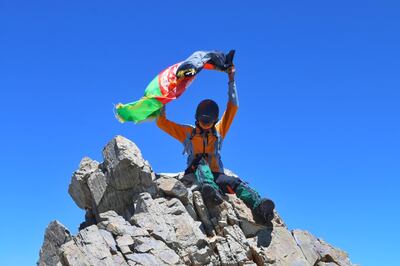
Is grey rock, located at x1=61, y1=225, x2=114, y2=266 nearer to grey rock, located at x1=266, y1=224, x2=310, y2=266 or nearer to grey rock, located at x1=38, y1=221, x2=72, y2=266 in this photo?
grey rock, located at x1=38, y1=221, x2=72, y2=266

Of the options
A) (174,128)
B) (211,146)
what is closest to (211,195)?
(211,146)

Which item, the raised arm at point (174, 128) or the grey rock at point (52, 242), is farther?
the raised arm at point (174, 128)

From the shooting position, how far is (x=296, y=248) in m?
16.9

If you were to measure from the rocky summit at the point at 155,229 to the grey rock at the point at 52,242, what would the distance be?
3 centimetres

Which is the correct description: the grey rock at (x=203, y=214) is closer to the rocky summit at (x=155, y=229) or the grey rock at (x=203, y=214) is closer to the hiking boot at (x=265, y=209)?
the rocky summit at (x=155, y=229)

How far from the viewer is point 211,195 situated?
16.6 metres

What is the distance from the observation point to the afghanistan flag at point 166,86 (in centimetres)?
1780

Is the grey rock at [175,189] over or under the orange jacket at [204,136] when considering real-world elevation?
under

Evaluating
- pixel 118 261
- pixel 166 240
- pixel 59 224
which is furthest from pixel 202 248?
pixel 59 224

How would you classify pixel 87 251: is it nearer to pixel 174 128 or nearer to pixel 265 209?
pixel 265 209

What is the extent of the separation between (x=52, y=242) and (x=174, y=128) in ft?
17.7

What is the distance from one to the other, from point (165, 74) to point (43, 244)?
6455mm

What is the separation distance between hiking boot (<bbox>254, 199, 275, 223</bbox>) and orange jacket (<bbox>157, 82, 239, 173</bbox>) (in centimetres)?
200

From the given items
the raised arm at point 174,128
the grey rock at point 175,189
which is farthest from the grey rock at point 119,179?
the raised arm at point 174,128
